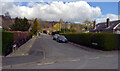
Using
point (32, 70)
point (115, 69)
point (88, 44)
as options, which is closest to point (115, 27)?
point (88, 44)

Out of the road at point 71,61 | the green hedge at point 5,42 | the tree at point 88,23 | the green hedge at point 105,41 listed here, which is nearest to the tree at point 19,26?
the green hedge at point 5,42

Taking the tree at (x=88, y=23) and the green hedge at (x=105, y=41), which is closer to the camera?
the green hedge at (x=105, y=41)

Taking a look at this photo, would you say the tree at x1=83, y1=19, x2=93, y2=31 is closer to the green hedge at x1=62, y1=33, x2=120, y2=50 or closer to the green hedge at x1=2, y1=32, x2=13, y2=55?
the green hedge at x1=62, y1=33, x2=120, y2=50

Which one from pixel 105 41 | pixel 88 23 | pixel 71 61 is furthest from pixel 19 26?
pixel 88 23

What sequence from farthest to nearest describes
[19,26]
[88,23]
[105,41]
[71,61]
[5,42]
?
[88,23] → [19,26] → [105,41] → [5,42] → [71,61]

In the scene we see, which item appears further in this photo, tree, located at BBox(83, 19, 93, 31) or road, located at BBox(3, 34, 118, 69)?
tree, located at BBox(83, 19, 93, 31)

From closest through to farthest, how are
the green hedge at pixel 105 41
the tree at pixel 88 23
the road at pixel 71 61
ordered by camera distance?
the road at pixel 71 61 < the green hedge at pixel 105 41 < the tree at pixel 88 23

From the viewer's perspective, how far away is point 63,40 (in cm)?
2356

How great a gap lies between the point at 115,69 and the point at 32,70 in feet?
14.7

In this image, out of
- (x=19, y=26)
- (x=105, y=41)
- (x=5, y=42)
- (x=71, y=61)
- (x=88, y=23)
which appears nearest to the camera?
(x=71, y=61)

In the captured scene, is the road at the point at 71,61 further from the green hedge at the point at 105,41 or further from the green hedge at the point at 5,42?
the green hedge at the point at 105,41

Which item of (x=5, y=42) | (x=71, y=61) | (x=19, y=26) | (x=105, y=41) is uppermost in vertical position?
(x=19, y=26)

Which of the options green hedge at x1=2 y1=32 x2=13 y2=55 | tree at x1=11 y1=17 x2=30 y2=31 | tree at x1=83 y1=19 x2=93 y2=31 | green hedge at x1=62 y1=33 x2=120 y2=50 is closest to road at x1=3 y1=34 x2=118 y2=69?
green hedge at x1=2 y1=32 x2=13 y2=55

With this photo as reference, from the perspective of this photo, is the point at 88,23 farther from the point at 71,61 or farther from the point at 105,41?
the point at 71,61
